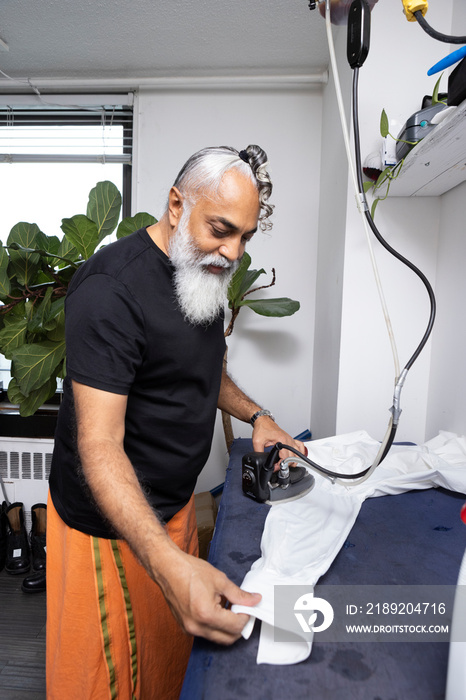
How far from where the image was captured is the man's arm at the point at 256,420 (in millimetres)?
1190

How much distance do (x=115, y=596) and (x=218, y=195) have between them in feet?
2.79

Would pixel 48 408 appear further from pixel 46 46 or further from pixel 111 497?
pixel 111 497

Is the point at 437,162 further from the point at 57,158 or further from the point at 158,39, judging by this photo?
the point at 57,158

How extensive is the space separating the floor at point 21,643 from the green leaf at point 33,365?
3.11 feet

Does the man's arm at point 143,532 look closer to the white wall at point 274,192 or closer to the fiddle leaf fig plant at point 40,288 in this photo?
the fiddle leaf fig plant at point 40,288

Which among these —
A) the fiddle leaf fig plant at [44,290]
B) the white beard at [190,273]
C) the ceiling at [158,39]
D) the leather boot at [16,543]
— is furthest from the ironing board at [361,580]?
the ceiling at [158,39]

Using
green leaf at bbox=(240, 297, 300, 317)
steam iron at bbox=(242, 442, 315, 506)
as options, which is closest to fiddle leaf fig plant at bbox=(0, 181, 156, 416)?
green leaf at bbox=(240, 297, 300, 317)

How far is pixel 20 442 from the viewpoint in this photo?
7.77 ft

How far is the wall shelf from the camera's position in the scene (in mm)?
954

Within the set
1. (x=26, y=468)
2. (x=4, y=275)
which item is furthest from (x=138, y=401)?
(x=26, y=468)

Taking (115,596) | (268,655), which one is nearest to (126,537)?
(268,655)

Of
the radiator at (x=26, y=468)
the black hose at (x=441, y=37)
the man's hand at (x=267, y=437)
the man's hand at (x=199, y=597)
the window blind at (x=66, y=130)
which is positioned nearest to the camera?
the man's hand at (x=199, y=597)

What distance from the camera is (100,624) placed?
3.03ft

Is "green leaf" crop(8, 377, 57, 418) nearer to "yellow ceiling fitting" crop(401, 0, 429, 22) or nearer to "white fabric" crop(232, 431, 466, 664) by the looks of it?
"white fabric" crop(232, 431, 466, 664)
